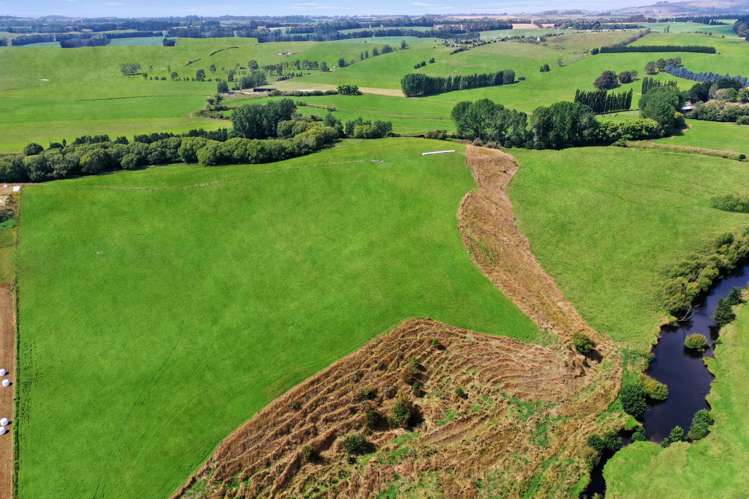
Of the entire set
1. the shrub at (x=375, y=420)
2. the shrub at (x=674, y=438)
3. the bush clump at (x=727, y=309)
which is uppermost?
the bush clump at (x=727, y=309)

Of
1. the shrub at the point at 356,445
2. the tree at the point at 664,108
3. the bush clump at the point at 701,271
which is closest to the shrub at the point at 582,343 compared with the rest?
the bush clump at the point at 701,271

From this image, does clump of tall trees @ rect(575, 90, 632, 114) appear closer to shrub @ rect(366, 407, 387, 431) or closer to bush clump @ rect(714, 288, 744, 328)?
bush clump @ rect(714, 288, 744, 328)

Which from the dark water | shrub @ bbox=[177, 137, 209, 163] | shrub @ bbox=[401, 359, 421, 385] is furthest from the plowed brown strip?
the dark water

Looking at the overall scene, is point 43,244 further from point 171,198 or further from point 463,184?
point 463,184

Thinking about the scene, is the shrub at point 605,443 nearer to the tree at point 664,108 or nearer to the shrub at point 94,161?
the shrub at point 94,161

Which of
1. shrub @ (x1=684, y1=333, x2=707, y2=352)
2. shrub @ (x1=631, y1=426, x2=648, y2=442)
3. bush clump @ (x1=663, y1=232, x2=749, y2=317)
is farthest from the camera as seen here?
bush clump @ (x1=663, y1=232, x2=749, y2=317)

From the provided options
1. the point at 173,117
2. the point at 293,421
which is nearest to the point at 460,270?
the point at 293,421

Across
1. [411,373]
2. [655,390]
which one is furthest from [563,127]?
[411,373]
